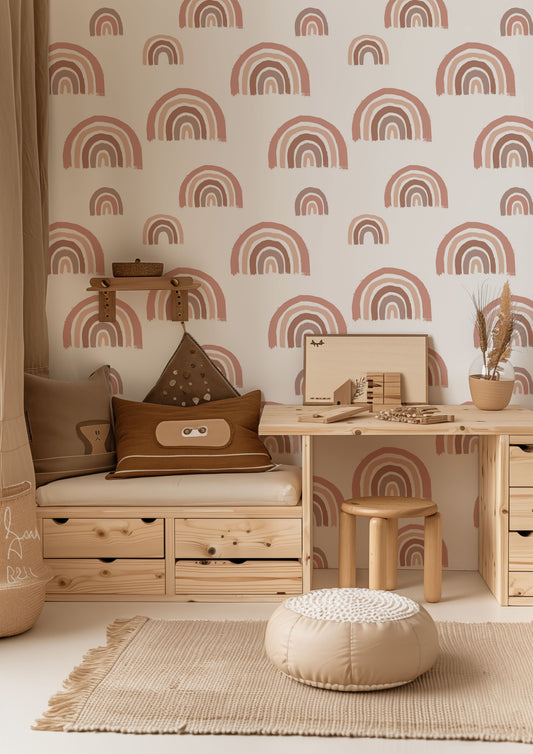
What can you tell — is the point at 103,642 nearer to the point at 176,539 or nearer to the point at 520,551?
the point at 176,539

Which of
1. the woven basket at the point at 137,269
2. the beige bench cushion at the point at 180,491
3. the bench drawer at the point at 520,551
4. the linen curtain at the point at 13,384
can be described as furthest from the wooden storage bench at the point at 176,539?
the woven basket at the point at 137,269

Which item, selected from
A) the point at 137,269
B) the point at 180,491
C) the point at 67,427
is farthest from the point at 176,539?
the point at 137,269

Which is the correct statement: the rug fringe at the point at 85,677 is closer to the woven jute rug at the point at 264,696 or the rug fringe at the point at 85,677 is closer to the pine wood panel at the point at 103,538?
the woven jute rug at the point at 264,696

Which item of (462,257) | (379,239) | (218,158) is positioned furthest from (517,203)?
(218,158)

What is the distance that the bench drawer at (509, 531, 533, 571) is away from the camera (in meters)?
3.09

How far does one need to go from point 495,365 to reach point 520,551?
69 centimetres

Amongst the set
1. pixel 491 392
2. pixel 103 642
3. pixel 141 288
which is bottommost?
pixel 103 642

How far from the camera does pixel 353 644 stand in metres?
2.27

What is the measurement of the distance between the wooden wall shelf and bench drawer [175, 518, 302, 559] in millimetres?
896

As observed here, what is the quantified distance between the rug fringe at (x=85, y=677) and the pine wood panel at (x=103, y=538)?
0.29 metres

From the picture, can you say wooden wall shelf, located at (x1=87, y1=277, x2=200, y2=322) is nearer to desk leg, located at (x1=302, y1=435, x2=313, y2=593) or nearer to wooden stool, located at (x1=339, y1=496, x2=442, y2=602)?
desk leg, located at (x1=302, y1=435, x2=313, y2=593)

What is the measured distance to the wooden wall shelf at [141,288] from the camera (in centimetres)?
349

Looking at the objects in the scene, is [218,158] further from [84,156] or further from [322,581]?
[322,581]

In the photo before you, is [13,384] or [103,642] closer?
[103,642]
